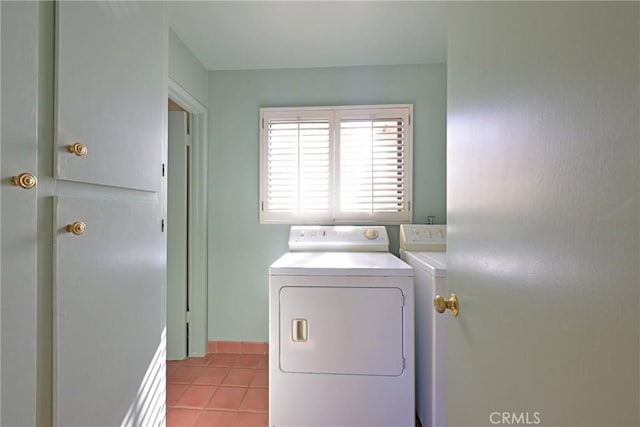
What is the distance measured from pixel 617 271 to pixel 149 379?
1.51 meters

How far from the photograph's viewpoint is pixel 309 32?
6.62ft

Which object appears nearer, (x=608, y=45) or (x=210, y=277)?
(x=608, y=45)

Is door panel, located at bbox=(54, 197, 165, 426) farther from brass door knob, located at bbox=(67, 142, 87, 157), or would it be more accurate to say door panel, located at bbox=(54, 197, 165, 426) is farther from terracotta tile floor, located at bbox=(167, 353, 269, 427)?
terracotta tile floor, located at bbox=(167, 353, 269, 427)

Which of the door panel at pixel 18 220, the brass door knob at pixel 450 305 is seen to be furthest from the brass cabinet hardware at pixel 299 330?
the door panel at pixel 18 220

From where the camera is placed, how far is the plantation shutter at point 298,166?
8.12 ft

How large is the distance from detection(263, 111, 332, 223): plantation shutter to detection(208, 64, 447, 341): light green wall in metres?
0.13

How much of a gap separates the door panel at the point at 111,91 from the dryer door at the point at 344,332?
941 mm

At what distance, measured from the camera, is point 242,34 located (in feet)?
6.71

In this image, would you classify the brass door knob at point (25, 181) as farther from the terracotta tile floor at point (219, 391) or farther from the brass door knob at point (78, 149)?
the terracotta tile floor at point (219, 391)

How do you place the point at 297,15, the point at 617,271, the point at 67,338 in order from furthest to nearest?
the point at 297,15 < the point at 67,338 < the point at 617,271

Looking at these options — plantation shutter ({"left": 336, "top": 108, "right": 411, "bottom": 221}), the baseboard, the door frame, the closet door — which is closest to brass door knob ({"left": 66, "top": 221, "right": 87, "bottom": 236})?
the closet door

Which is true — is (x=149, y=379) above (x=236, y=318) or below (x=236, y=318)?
above

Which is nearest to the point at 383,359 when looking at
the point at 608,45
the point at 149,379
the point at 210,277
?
the point at 149,379

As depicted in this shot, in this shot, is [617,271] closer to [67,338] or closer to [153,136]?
[67,338]
